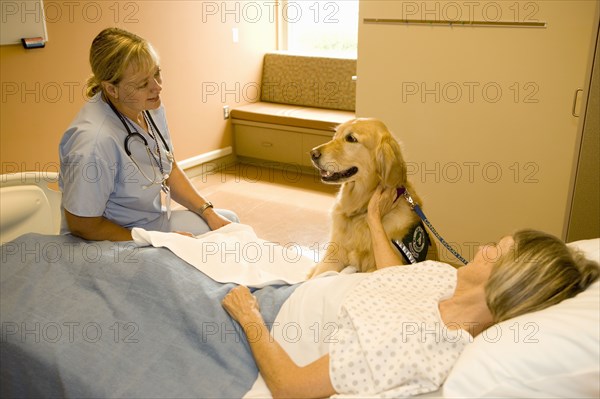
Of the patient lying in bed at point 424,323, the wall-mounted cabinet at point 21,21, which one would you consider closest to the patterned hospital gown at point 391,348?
the patient lying in bed at point 424,323

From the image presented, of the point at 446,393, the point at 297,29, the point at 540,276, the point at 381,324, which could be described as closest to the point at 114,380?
the point at 381,324

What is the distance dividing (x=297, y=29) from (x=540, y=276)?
14.7 feet

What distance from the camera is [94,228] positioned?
1.88 meters

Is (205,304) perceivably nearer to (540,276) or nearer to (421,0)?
(540,276)

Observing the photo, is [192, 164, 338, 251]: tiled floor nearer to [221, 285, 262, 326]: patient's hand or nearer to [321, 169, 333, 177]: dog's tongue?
[321, 169, 333, 177]: dog's tongue

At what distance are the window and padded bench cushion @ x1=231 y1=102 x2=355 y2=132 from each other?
576 mm

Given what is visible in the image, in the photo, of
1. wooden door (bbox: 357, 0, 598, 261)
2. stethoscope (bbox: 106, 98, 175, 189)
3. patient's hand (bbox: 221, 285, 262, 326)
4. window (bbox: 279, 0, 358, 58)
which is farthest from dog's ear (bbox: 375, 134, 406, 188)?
window (bbox: 279, 0, 358, 58)

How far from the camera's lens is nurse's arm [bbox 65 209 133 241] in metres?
1.86

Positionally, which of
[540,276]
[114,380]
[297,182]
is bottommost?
[297,182]

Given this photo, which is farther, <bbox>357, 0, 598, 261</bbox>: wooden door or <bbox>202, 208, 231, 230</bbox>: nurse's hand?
<bbox>357, 0, 598, 261</bbox>: wooden door

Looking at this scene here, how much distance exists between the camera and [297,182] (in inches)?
183

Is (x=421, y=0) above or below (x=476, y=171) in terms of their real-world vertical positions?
above

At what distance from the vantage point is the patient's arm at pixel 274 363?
121 centimetres

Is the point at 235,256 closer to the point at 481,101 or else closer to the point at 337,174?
the point at 337,174
